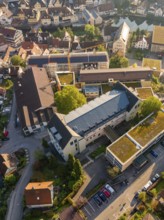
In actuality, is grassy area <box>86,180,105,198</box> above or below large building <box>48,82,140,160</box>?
below

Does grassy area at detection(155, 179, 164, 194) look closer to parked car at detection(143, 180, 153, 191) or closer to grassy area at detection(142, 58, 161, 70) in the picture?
parked car at detection(143, 180, 153, 191)

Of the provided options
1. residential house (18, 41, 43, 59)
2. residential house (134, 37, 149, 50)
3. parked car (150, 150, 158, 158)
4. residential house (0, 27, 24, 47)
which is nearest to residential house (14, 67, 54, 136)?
residential house (18, 41, 43, 59)

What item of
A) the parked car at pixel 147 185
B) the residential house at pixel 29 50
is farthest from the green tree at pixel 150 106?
the residential house at pixel 29 50

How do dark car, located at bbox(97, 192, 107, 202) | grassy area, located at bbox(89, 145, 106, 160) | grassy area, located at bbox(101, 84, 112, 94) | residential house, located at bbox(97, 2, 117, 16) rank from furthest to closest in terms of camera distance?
residential house, located at bbox(97, 2, 117, 16) < grassy area, located at bbox(101, 84, 112, 94) < grassy area, located at bbox(89, 145, 106, 160) < dark car, located at bbox(97, 192, 107, 202)

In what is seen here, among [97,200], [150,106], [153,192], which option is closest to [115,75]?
[150,106]

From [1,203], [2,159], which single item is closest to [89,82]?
[2,159]

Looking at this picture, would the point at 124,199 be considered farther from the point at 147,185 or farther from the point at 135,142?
the point at 135,142

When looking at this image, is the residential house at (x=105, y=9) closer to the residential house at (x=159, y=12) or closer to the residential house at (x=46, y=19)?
the residential house at (x=159, y=12)

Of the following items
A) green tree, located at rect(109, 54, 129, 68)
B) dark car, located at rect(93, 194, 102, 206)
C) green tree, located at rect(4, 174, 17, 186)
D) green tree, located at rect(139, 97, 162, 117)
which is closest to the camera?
dark car, located at rect(93, 194, 102, 206)

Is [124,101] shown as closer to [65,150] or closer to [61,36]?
[65,150]
